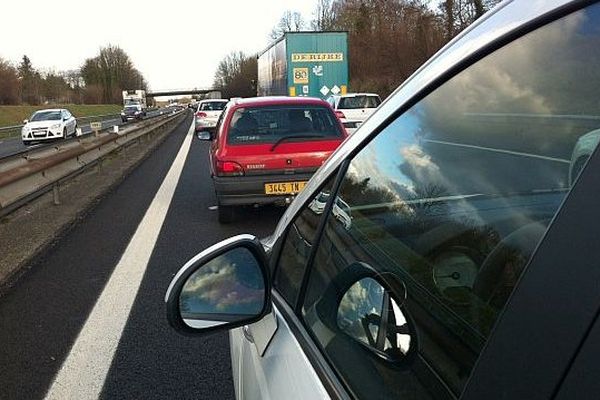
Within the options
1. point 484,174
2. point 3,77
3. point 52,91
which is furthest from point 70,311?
point 52,91

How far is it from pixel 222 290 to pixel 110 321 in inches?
114

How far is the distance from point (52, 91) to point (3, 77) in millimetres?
20561

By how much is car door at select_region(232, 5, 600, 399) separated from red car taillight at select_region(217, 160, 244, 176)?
20.2ft

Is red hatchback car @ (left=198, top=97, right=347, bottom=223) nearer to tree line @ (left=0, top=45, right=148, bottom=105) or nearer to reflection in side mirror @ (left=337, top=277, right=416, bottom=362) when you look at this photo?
reflection in side mirror @ (left=337, top=277, right=416, bottom=362)

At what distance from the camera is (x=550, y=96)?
1.07m

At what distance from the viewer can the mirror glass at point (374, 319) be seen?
136 centimetres

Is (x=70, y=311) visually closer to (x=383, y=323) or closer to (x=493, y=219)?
(x=383, y=323)

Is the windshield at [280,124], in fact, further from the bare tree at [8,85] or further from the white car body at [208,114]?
the bare tree at [8,85]

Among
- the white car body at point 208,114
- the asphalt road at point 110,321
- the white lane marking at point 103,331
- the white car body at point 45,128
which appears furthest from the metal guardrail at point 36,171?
the white car body at point 45,128

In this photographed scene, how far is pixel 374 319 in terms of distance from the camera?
1.49m

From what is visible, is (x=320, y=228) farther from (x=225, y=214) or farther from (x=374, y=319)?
(x=225, y=214)

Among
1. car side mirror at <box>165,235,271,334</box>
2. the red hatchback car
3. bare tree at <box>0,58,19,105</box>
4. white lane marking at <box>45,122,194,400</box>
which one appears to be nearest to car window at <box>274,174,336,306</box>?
car side mirror at <box>165,235,271,334</box>

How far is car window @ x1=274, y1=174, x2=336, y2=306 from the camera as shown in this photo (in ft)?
6.45

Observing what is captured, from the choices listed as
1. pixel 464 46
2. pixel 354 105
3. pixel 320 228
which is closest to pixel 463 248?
pixel 464 46
